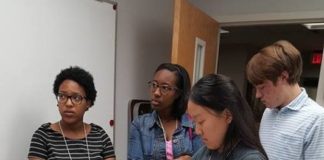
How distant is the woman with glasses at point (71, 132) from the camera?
142 centimetres

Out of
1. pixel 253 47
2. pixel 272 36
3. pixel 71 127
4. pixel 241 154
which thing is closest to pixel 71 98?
pixel 71 127

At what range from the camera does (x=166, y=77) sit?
152 cm

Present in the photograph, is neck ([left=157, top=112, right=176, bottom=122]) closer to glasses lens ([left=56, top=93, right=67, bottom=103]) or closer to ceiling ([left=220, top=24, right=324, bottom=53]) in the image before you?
glasses lens ([left=56, top=93, right=67, bottom=103])

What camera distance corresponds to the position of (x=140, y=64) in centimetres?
261

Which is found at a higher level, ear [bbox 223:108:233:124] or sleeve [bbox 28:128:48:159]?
ear [bbox 223:108:233:124]

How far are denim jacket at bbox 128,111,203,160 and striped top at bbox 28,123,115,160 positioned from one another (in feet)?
0.55

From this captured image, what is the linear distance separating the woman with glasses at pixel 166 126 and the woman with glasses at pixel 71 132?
0.62ft

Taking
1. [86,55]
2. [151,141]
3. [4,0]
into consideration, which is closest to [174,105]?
[151,141]

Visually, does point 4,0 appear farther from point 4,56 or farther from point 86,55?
point 86,55

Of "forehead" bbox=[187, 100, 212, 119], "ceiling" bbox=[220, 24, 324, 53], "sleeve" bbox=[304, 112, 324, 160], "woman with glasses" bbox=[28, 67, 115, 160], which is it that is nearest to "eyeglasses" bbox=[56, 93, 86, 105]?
"woman with glasses" bbox=[28, 67, 115, 160]

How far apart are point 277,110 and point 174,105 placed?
0.54m

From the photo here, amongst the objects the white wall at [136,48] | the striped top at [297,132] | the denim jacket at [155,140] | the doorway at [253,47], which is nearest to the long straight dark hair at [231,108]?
the striped top at [297,132]

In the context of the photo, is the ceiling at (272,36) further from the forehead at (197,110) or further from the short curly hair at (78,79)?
the forehead at (197,110)

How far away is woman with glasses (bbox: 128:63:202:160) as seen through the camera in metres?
1.46
